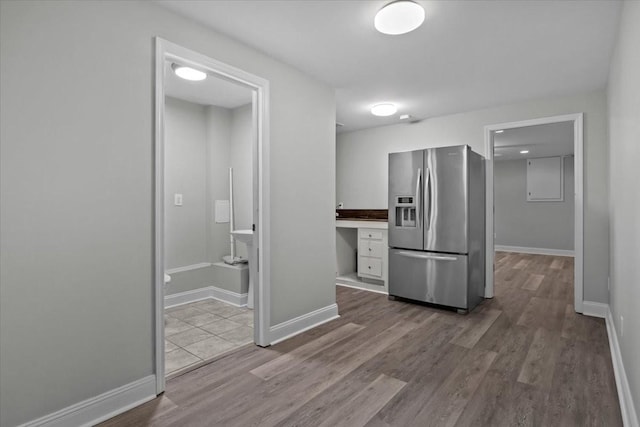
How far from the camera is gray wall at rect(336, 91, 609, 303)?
3574mm

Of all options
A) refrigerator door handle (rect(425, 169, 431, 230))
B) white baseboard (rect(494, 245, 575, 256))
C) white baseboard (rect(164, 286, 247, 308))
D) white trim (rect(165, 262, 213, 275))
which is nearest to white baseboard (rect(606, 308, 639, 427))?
refrigerator door handle (rect(425, 169, 431, 230))

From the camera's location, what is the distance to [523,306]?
3936 mm

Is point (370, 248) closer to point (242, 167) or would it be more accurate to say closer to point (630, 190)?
point (242, 167)

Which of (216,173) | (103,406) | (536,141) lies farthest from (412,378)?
(536,141)

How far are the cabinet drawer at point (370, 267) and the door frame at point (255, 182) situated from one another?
222cm

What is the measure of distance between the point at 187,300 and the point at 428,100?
12.5 ft

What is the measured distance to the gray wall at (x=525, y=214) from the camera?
7996 mm

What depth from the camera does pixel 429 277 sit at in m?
3.85

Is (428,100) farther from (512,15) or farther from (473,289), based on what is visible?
(473,289)

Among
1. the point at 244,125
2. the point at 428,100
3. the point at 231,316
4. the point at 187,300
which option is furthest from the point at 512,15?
the point at 187,300

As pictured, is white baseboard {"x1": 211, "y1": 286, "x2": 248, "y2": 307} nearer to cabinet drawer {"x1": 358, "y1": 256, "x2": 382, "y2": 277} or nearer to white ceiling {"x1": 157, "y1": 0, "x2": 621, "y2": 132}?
cabinet drawer {"x1": 358, "y1": 256, "x2": 382, "y2": 277}

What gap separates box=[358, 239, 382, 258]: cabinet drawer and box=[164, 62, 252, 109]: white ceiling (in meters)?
2.47

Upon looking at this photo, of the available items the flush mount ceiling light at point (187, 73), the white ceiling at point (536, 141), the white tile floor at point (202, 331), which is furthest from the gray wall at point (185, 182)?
the white ceiling at point (536, 141)

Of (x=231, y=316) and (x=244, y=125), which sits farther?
(x=244, y=125)
